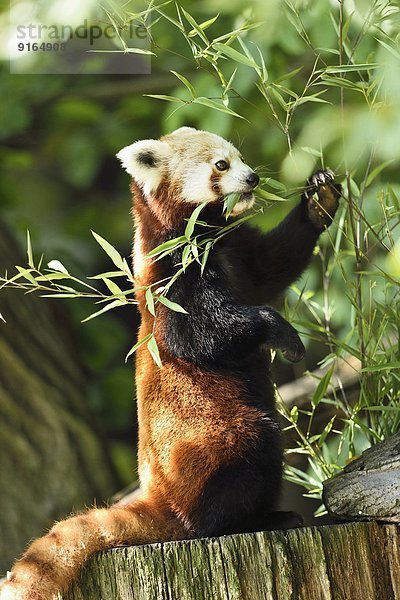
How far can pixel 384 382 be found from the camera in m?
2.28

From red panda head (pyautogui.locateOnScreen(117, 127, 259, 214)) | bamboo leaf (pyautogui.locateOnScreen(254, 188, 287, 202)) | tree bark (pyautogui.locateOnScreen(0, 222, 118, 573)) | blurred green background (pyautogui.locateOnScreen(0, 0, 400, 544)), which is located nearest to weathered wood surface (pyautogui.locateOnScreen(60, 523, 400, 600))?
bamboo leaf (pyautogui.locateOnScreen(254, 188, 287, 202))

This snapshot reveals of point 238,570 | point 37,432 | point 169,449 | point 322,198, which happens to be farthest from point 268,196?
point 37,432

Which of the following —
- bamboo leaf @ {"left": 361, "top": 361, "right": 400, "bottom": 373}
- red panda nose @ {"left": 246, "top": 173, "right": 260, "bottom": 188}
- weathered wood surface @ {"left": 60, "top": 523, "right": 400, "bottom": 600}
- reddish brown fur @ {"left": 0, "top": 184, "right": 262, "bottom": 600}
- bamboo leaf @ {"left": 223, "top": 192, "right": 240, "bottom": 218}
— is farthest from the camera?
red panda nose @ {"left": 246, "top": 173, "right": 260, "bottom": 188}

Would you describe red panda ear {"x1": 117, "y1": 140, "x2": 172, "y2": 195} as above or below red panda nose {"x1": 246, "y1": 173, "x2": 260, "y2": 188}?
above

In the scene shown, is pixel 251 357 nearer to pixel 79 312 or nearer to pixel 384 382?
pixel 384 382

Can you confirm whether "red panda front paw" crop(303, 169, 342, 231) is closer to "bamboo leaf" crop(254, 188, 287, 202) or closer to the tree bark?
"bamboo leaf" crop(254, 188, 287, 202)

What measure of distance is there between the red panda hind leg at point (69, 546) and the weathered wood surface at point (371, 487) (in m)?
0.42

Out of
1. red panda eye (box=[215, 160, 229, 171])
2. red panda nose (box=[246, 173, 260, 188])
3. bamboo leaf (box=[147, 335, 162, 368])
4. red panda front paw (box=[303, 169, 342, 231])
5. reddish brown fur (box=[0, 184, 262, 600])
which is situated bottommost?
reddish brown fur (box=[0, 184, 262, 600])

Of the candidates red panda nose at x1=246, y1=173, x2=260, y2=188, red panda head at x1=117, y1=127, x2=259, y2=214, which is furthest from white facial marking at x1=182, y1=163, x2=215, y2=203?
red panda nose at x1=246, y1=173, x2=260, y2=188

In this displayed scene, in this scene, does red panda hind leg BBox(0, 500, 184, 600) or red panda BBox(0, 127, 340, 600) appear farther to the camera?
red panda BBox(0, 127, 340, 600)

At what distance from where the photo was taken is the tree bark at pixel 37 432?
3.72 m

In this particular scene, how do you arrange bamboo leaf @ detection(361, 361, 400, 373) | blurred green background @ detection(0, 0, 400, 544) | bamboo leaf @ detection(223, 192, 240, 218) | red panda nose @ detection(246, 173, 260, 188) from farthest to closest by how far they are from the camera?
blurred green background @ detection(0, 0, 400, 544), red panda nose @ detection(246, 173, 260, 188), bamboo leaf @ detection(223, 192, 240, 218), bamboo leaf @ detection(361, 361, 400, 373)

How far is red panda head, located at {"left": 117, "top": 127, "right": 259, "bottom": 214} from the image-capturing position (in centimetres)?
234

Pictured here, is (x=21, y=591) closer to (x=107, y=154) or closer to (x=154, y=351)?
(x=154, y=351)
